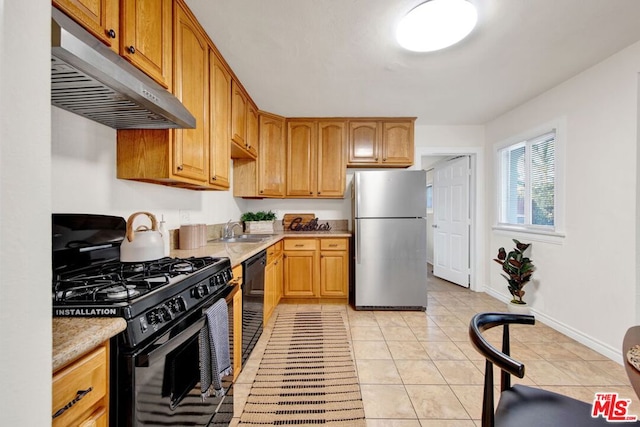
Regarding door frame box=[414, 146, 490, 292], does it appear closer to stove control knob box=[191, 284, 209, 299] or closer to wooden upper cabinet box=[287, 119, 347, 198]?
wooden upper cabinet box=[287, 119, 347, 198]

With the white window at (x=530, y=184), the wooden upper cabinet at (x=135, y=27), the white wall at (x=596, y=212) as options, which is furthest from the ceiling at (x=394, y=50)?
the white window at (x=530, y=184)

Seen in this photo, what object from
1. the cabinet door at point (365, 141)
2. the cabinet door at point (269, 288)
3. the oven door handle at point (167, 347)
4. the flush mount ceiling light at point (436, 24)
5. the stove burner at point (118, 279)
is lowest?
the cabinet door at point (269, 288)

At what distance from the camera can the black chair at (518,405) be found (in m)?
0.79

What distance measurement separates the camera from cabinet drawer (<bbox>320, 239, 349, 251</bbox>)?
11.0ft

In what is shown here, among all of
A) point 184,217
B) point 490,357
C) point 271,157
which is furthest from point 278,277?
point 490,357

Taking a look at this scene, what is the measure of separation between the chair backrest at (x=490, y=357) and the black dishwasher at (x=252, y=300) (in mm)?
1429

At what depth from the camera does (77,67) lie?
0.78 metres

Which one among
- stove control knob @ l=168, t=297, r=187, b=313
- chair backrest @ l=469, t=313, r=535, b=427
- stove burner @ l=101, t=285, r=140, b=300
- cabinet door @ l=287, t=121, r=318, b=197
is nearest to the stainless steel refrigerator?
cabinet door @ l=287, t=121, r=318, b=197

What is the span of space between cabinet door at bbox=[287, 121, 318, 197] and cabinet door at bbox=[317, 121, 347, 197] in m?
0.08

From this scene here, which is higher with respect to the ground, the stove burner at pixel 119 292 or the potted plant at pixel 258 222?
the potted plant at pixel 258 222

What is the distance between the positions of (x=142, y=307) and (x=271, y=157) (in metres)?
2.87

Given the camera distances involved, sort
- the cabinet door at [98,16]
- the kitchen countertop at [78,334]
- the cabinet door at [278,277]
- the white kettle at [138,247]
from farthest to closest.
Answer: the cabinet door at [278,277] < the white kettle at [138,247] < the cabinet door at [98,16] < the kitchen countertop at [78,334]

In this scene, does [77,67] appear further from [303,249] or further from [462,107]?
[462,107]

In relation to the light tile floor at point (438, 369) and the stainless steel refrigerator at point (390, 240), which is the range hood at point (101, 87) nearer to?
the light tile floor at point (438, 369)
